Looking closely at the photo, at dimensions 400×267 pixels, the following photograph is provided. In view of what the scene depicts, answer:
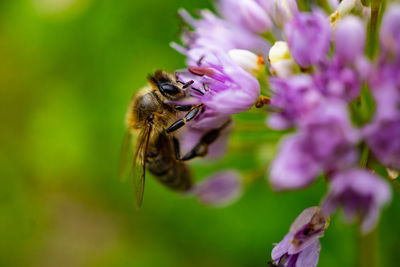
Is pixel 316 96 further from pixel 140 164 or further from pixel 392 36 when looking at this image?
pixel 140 164

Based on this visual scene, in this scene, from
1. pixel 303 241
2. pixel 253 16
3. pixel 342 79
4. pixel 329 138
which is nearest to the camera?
pixel 329 138

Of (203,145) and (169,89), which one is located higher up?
(169,89)

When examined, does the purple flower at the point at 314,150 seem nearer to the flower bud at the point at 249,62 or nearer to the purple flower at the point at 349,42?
the purple flower at the point at 349,42

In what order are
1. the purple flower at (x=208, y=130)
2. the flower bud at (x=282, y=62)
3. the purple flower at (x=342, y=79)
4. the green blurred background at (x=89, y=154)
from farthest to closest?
the green blurred background at (x=89, y=154), the purple flower at (x=208, y=130), the flower bud at (x=282, y=62), the purple flower at (x=342, y=79)

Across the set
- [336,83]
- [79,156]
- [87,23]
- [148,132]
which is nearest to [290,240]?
[336,83]

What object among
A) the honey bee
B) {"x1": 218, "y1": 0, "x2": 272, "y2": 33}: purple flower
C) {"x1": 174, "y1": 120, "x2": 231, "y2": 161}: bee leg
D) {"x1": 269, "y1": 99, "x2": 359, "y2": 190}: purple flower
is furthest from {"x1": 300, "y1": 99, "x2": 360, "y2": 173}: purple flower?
{"x1": 174, "y1": 120, "x2": 231, "y2": 161}: bee leg

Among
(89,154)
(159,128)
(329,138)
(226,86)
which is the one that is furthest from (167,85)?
(89,154)

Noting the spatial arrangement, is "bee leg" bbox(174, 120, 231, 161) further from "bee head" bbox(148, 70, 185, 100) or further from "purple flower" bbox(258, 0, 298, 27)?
"purple flower" bbox(258, 0, 298, 27)

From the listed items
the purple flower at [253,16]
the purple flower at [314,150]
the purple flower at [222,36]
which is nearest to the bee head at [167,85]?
the purple flower at [222,36]
